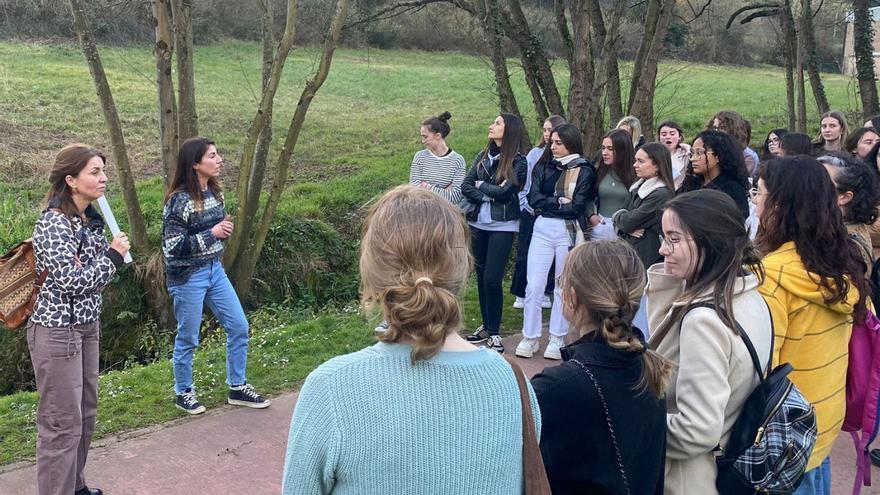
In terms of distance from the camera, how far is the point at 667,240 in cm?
295

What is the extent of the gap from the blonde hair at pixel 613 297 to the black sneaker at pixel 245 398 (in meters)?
3.68

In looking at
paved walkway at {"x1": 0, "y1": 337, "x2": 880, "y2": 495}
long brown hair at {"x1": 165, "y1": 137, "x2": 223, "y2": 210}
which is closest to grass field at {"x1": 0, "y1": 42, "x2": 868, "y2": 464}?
paved walkway at {"x1": 0, "y1": 337, "x2": 880, "y2": 495}

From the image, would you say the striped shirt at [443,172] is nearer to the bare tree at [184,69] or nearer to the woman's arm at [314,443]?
the bare tree at [184,69]

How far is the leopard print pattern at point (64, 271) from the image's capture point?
4.05 meters

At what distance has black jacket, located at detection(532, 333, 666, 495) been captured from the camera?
2.40 m

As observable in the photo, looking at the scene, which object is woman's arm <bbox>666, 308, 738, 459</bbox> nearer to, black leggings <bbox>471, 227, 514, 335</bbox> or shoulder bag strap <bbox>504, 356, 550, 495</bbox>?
shoulder bag strap <bbox>504, 356, 550, 495</bbox>

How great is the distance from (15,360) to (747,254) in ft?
24.5

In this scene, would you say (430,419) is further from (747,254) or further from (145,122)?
(145,122)

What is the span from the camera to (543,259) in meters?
6.60

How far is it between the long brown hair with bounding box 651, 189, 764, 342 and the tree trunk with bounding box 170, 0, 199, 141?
258 inches

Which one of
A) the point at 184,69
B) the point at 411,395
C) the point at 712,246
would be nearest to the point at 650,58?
the point at 184,69

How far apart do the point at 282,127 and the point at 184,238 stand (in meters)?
12.7

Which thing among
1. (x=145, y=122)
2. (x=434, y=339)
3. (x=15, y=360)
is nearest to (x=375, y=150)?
(x=145, y=122)

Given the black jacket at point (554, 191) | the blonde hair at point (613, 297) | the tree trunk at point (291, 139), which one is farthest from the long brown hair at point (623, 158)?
the blonde hair at point (613, 297)
